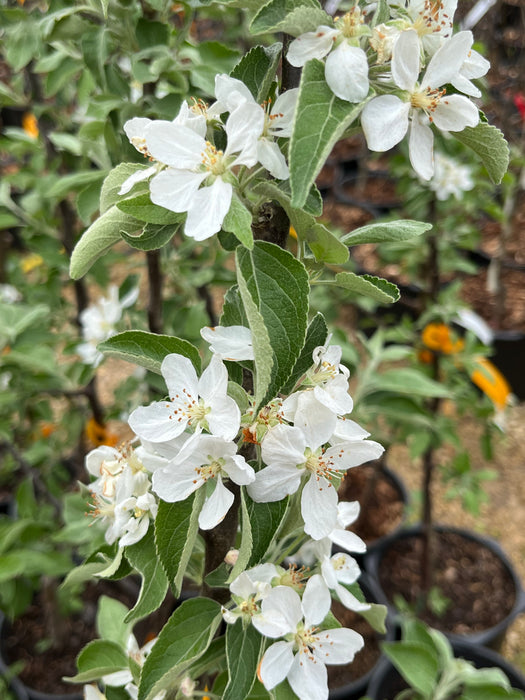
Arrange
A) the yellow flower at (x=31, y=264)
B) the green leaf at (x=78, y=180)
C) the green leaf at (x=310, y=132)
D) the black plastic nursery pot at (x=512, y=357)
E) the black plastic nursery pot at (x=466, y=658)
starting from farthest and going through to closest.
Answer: the black plastic nursery pot at (x=512, y=357), the yellow flower at (x=31, y=264), the black plastic nursery pot at (x=466, y=658), the green leaf at (x=78, y=180), the green leaf at (x=310, y=132)

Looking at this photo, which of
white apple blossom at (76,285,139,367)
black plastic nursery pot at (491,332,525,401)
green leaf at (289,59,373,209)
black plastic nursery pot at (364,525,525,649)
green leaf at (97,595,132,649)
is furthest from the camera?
black plastic nursery pot at (491,332,525,401)

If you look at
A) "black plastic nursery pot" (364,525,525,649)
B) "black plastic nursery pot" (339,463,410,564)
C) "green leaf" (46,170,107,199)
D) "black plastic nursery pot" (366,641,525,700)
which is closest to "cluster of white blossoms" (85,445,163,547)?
"green leaf" (46,170,107,199)

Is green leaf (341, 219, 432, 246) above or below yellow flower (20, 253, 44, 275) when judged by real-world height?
above

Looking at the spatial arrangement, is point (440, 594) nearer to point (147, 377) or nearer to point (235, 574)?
point (147, 377)

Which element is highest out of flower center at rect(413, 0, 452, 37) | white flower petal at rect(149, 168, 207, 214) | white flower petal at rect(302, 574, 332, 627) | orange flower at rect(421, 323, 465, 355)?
flower center at rect(413, 0, 452, 37)

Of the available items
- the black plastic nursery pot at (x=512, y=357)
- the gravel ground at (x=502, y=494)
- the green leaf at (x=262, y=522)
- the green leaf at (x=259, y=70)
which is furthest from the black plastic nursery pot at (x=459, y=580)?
the green leaf at (x=259, y=70)

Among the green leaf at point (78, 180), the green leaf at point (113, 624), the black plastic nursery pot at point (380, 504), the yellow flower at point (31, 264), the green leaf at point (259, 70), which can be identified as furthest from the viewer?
the yellow flower at point (31, 264)

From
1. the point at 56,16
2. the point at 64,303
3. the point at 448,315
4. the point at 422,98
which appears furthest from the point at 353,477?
the point at 422,98

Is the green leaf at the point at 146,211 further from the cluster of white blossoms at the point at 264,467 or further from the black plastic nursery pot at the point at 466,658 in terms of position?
the black plastic nursery pot at the point at 466,658

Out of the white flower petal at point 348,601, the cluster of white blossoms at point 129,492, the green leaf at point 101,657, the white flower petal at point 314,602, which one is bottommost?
the green leaf at point 101,657

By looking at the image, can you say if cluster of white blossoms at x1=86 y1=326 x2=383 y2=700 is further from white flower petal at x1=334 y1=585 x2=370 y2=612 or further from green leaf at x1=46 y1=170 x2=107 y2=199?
green leaf at x1=46 y1=170 x2=107 y2=199
